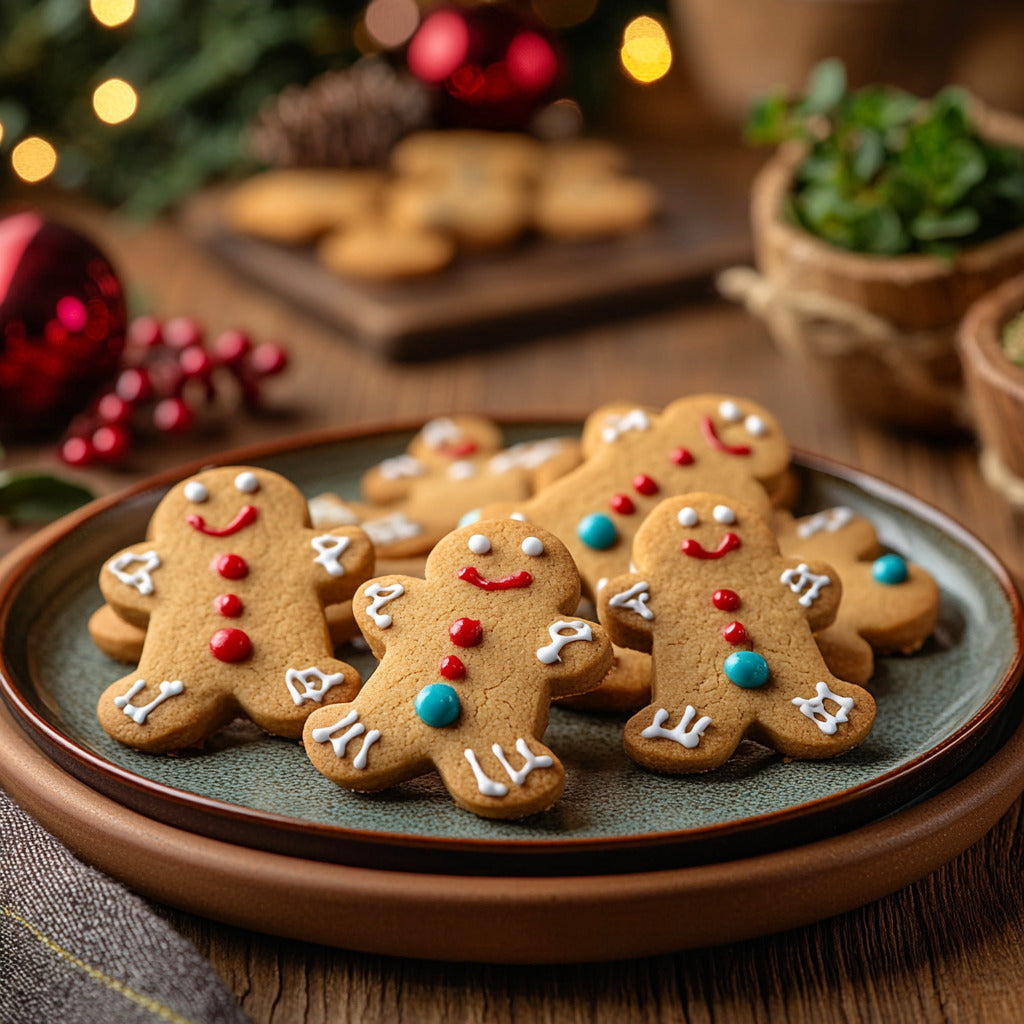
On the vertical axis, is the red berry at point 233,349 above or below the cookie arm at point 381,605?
below

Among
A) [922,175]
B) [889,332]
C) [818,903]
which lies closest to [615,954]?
[818,903]

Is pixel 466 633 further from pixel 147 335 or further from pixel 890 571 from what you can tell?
pixel 147 335

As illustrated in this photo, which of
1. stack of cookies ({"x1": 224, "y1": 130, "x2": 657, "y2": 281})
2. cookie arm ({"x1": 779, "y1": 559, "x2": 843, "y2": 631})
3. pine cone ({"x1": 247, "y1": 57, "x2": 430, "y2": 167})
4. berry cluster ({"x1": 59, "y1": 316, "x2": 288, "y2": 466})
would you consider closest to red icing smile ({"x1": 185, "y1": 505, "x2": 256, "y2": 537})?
cookie arm ({"x1": 779, "y1": 559, "x2": 843, "y2": 631})

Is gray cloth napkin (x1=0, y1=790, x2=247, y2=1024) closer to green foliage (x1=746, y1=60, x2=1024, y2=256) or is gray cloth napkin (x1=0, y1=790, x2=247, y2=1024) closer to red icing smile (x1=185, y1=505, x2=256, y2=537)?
red icing smile (x1=185, y1=505, x2=256, y2=537)

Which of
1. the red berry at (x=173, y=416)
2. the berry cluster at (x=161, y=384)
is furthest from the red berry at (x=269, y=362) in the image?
the red berry at (x=173, y=416)

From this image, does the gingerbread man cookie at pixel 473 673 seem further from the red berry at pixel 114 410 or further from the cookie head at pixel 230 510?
the red berry at pixel 114 410

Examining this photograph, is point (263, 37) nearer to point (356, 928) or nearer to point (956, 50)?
point (956, 50)
